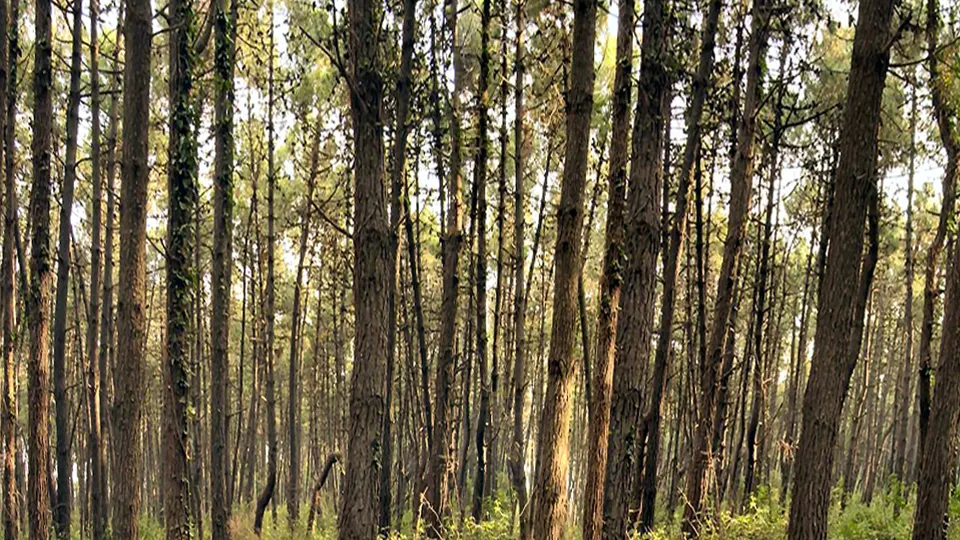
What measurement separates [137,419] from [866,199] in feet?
21.3

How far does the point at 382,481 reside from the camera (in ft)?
34.9

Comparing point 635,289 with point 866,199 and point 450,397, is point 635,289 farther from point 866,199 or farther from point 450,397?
point 450,397

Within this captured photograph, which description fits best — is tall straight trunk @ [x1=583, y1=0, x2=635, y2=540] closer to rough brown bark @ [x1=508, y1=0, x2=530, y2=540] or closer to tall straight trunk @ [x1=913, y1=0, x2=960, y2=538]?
rough brown bark @ [x1=508, y1=0, x2=530, y2=540]

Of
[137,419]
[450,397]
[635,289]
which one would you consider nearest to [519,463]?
[450,397]

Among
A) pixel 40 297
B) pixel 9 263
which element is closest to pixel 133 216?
pixel 40 297

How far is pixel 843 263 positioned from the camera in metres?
5.29

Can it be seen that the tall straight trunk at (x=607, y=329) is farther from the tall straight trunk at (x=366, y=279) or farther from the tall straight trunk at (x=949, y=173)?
the tall straight trunk at (x=949, y=173)

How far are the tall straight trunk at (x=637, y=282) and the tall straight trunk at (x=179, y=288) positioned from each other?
401cm

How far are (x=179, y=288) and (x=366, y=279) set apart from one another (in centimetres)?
258

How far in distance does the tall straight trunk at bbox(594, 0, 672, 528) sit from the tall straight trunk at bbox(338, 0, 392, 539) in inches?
88.4

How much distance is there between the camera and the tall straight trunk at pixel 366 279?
17.1 feet

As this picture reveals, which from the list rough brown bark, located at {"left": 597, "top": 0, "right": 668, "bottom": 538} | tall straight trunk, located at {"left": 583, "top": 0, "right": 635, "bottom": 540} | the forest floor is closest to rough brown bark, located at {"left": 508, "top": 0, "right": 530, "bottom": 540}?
the forest floor

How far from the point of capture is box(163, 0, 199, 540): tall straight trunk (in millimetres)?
6828

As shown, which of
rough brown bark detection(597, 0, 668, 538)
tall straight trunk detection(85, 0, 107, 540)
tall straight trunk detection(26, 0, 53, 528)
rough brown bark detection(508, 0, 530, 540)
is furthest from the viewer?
tall straight trunk detection(85, 0, 107, 540)
